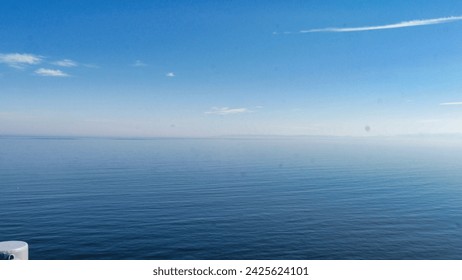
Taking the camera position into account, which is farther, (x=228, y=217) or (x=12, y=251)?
(x=228, y=217)

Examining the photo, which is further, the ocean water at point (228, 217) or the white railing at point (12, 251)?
the ocean water at point (228, 217)

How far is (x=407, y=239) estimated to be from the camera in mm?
44719

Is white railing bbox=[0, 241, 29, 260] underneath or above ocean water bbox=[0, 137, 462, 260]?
above

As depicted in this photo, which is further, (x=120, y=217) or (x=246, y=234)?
(x=120, y=217)

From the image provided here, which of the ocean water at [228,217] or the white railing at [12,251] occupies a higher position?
the white railing at [12,251]

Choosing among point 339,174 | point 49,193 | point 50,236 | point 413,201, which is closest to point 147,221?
point 50,236

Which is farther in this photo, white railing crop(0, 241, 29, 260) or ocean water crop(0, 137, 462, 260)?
ocean water crop(0, 137, 462, 260)

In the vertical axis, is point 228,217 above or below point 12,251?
below

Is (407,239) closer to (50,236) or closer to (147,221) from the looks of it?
(147,221)
